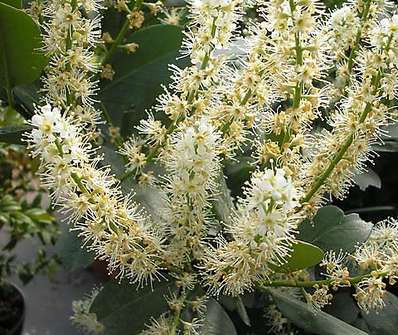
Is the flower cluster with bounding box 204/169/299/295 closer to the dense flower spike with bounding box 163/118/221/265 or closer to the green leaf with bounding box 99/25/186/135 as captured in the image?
the dense flower spike with bounding box 163/118/221/265

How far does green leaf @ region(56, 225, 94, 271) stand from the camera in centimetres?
73

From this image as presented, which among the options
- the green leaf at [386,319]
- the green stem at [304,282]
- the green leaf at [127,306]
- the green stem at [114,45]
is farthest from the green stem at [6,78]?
the green leaf at [386,319]

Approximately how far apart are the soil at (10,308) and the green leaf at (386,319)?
62 cm

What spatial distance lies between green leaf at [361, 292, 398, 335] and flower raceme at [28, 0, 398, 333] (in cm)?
12

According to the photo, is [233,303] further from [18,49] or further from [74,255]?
[18,49]

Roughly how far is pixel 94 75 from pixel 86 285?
0.87 metres

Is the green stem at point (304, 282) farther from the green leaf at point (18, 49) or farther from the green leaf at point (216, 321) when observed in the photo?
the green leaf at point (18, 49)

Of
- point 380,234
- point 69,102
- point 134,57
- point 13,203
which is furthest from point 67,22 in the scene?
point 13,203

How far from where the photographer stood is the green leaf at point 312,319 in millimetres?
661

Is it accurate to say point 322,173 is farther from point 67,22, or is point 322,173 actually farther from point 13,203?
point 13,203

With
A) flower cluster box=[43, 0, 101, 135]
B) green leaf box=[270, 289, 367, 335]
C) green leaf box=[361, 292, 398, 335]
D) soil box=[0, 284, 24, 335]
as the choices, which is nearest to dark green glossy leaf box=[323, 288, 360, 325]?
green leaf box=[361, 292, 398, 335]

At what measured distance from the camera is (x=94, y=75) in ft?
2.54

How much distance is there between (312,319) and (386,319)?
139 millimetres

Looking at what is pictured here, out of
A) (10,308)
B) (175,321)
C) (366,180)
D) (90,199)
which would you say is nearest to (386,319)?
(366,180)
